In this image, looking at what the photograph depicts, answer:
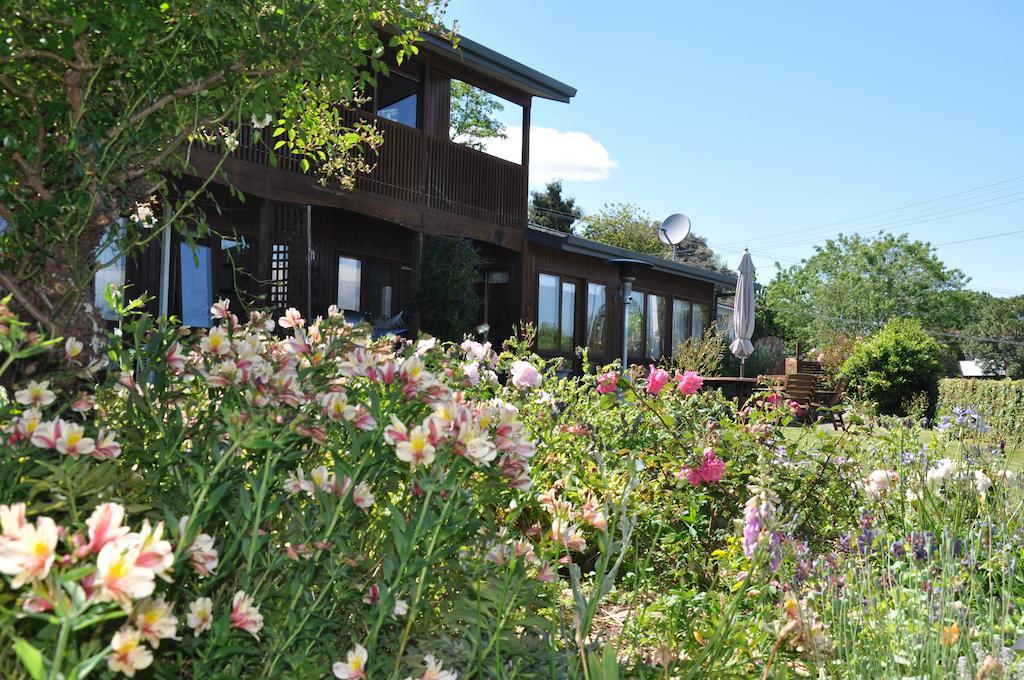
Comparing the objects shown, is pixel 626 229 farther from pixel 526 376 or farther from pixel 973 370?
pixel 526 376

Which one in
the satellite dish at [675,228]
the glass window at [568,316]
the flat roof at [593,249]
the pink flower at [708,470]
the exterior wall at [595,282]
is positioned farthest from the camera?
the satellite dish at [675,228]

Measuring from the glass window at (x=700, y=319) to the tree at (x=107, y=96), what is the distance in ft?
58.1

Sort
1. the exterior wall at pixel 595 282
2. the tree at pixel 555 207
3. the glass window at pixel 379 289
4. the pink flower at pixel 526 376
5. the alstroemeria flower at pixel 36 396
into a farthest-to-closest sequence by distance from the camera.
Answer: the tree at pixel 555 207, the exterior wall at pixel 595 282, the glass window at pixel 379 289, the pink flower at pixel 526 376, the alstroemeria flower at pixel 36 396

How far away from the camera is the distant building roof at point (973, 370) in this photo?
49.6 m

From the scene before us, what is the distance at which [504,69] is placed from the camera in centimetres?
1237

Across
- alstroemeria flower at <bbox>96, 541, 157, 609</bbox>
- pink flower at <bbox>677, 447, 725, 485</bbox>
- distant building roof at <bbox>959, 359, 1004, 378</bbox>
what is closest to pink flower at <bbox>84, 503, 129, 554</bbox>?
alstroemeria flower at <bbox>96, 541, 157, 609</bbox>

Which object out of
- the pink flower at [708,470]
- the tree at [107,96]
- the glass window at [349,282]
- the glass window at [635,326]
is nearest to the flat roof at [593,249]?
the glass window at [635,326]

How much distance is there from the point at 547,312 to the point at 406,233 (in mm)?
3131

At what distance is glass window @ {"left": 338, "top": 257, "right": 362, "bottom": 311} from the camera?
12578mm

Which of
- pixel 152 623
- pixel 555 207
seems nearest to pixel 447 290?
pixel 152 623

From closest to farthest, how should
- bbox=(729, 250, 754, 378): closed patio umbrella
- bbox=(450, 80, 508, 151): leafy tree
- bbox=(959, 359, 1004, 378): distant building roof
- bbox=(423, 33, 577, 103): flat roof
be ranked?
bbox=(423, 33, 577, 103): flat roof < bbox=(729, 250, 754, 378): closed patio umbrella < bbox=(450, 80, 508, 151): leafy tree < bbox=(959, 359, 1004, 378): distant building roof

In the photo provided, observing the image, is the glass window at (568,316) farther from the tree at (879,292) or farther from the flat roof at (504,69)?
the tree at (879,292)

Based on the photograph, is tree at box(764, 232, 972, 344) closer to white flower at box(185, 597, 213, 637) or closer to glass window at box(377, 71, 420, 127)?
glass window at box(377, 71, 420, 127)

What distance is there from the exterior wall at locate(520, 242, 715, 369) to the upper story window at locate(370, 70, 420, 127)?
3.07m
